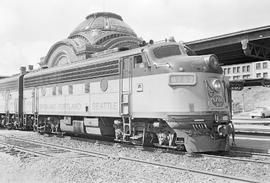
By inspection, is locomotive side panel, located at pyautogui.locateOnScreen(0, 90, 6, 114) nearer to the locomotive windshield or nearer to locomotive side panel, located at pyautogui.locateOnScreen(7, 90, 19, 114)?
locomotive side panel, located at pyautogui.locateOnScreen(7, 90, 19, 114)

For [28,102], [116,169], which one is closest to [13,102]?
[28,102]

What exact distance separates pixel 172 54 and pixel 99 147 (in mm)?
4345

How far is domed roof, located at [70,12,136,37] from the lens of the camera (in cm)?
6200

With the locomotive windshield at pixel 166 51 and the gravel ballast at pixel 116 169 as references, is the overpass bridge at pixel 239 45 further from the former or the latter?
the gravel ballast at pixel 116 169

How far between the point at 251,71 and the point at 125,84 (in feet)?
293

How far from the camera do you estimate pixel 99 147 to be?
43.5ft

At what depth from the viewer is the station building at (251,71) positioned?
93625 millimetres

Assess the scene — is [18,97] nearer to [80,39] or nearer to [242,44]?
[242,44]

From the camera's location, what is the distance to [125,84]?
12.6 metres

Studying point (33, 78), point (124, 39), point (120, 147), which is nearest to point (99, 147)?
point (120, 147)

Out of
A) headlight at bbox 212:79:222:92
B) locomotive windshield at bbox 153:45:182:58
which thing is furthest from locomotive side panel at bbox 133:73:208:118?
locomotive windshield at bbox 153:45:182:58

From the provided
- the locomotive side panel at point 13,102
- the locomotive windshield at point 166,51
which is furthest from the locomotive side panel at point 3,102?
the locomotive windshield at point 166,51

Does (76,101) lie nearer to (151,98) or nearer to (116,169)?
(151,98)

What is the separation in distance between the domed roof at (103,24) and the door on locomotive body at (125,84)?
160 ft
